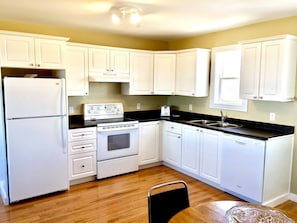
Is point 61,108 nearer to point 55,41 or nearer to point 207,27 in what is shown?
point 55,41

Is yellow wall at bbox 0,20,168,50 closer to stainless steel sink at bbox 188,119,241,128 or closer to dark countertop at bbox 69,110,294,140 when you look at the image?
dark countertop at bbox 69,110,294,140

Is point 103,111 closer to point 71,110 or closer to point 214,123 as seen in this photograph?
point 71,110

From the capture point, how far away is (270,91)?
10.5 ft

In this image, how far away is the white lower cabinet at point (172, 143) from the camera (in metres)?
4.34

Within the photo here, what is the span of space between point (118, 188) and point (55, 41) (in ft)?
7.54

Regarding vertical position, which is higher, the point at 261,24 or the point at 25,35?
the point at 261,24

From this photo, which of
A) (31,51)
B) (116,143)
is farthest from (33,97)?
(116,143)

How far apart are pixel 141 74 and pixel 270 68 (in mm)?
2256

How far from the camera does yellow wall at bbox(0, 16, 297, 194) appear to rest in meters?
3.38

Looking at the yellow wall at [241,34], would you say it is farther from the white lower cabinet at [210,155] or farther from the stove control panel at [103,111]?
the stove control panel at [103,111]

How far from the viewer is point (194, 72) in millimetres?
4316

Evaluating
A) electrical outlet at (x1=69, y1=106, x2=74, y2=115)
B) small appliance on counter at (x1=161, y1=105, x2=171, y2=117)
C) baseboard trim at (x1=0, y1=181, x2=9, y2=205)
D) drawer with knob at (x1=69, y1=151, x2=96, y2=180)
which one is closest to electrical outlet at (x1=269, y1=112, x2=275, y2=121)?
small appliance on counter at (x1=161, y1=105, x2=171, y2=117)

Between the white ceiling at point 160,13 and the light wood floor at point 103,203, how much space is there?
2.36 meters

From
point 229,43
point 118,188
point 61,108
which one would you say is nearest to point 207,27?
point 229,43
